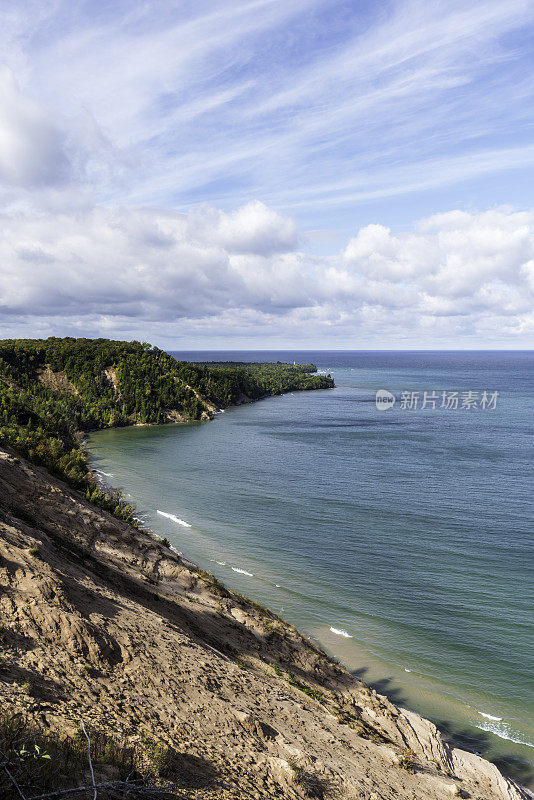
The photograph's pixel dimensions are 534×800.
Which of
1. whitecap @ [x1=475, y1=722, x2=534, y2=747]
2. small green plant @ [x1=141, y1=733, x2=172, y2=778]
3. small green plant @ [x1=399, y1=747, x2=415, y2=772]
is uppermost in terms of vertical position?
small green plant @ [x1=141, y1=733, x2=172, y2=778]

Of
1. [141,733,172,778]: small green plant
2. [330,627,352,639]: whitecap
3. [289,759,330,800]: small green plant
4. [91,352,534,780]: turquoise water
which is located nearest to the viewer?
[141,733,172,778]: small green plant

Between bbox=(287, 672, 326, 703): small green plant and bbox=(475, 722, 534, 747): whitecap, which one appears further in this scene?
bbox=(475, 722, 534, 747): whitecap

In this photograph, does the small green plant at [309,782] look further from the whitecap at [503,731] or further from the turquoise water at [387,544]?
the whitecap at [503,731]

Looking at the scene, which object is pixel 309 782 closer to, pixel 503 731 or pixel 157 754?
pixel 157 754

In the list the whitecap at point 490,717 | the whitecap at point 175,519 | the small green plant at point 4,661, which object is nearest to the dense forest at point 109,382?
the whitecap at point 175,519

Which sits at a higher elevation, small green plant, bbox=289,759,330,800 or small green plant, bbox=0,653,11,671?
small green plant, bbox=0,653,11,671

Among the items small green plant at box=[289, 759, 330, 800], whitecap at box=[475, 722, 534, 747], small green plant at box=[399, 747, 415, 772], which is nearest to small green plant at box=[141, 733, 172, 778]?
small green plant at box=[289, 759, 330, 800]

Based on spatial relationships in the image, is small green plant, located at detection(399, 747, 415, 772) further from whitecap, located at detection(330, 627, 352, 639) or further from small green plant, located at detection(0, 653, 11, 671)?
small green plant, located at detection(0, 653, 11, 671)
